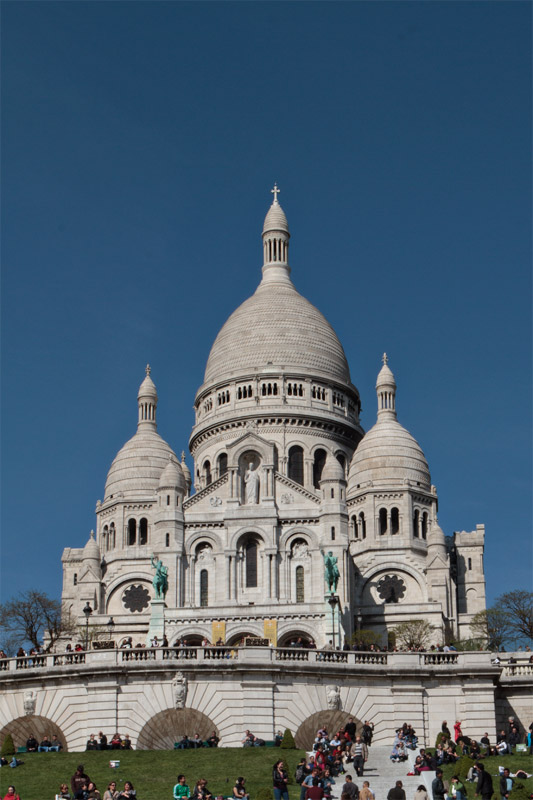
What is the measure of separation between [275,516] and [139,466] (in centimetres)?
1857

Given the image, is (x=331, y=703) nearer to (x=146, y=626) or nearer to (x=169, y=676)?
(x=169, y=676)

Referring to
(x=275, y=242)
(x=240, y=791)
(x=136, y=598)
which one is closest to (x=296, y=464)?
(x=136, y=598)

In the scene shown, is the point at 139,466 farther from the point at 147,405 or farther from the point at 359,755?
the point at 359,755

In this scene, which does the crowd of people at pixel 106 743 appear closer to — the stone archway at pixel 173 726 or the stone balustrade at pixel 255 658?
the stone archway at pixel 173 726

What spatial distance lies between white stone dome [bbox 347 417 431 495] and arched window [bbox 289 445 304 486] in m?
3.83

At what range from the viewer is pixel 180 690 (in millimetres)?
46312

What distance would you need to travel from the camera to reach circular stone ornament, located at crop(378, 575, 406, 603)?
96.1 m

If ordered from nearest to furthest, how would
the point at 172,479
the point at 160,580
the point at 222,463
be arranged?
the point at 160,580, the point at 172,479, the point at 222,463

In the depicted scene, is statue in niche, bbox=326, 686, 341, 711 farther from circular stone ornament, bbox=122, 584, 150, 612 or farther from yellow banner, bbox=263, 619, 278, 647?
circular stone ornament, bbox=122, 584, 150, 612

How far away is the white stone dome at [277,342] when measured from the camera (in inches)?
A: 4336

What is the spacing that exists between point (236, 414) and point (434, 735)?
201 ft

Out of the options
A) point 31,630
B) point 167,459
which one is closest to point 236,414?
point 167,459

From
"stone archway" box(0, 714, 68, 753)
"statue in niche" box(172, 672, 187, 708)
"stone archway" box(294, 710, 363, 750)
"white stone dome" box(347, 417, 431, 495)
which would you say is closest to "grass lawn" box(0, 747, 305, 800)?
"statue in niche" box(172, 672, 187, 708)

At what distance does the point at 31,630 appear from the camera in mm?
83500
